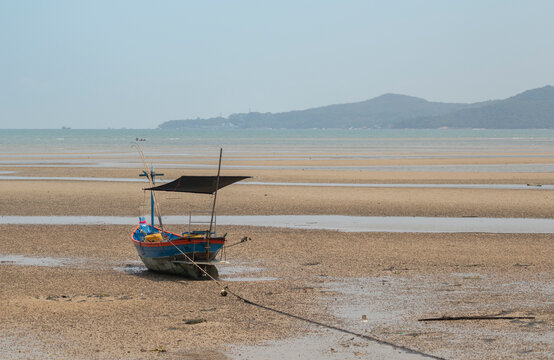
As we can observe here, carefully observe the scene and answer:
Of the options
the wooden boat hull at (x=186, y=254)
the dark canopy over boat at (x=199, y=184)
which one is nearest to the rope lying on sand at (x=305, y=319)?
the wooden boat hull at (x=186, y=254)

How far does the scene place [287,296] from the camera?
50.1ft

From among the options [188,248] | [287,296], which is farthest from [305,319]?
[188,248]

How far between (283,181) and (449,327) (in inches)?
1224

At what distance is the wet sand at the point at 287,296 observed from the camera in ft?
38.6

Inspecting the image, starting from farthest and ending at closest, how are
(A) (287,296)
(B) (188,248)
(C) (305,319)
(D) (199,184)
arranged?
(D) (199,184), (B) (188,248), (A) (287,296), (C) (305,319)

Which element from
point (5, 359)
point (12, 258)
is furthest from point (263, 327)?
point (12, 258)

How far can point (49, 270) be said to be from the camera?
58.9 feet

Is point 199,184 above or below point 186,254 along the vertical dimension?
above

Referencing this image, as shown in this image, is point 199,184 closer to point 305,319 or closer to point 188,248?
point 188,248

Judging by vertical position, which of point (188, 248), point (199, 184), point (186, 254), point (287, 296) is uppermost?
point (199, 184)

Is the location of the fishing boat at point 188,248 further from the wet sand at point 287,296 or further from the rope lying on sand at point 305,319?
the wet sand at point 287,296

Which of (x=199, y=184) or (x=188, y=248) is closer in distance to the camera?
(x=188, y=248)

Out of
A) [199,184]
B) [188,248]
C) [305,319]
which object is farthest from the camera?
[199,184]

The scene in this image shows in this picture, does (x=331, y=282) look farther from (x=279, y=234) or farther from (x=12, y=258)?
(x=12, y=258)
